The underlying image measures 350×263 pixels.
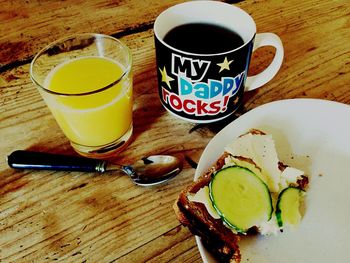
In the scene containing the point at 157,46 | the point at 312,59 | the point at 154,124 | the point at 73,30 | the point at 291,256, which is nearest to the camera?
the point at 291,256

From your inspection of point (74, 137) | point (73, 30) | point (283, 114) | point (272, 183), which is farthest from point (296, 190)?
point (73, 30)

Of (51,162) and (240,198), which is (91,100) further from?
(240,198)

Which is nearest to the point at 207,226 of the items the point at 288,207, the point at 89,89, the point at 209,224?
the point at 209,224

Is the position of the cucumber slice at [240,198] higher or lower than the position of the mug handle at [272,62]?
lower

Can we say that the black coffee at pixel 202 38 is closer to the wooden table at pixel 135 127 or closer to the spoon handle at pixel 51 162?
the wooden table at pixel 135 127

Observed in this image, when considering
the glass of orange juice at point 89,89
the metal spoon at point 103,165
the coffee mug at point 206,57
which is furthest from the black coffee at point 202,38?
the metal spoon at point 103,165

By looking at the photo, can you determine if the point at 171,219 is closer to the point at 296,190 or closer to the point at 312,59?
the point at 296,190
